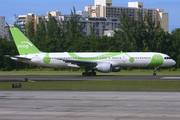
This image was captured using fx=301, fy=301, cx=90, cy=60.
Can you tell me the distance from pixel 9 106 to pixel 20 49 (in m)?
38.0

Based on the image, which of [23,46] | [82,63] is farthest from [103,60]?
[23,46]

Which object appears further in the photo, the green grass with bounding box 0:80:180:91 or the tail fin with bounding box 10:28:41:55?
the tail fin with bounding box 10:28:41:55

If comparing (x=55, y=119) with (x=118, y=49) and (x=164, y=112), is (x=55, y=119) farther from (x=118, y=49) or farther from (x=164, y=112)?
(x=118, y=49)

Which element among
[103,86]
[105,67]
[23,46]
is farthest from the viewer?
[23,46]

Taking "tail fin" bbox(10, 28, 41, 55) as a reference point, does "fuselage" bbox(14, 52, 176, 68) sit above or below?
below

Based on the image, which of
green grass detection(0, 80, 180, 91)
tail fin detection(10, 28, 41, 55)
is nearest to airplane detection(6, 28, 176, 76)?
tail fin detection(10, 28, 41, 55)

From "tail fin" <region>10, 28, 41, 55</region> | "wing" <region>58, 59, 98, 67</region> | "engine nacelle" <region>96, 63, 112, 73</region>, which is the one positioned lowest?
"engine nacelle" <region>96, 63, 112, 73</region>

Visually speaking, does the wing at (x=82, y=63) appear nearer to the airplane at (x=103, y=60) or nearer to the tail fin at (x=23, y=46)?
the airplane at (x=103, y=60)

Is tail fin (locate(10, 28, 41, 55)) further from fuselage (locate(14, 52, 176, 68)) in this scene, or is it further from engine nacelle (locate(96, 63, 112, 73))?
engine nacelle (locate(96, 63, 112, 73))

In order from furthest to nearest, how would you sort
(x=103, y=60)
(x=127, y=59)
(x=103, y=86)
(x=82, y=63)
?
(x=103, y=60), (x=127, y=59), (x=82, y=63), (x=103, y=86)

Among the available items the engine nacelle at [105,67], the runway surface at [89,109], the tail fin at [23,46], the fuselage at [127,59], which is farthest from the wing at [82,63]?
the runway surface at [89,109]

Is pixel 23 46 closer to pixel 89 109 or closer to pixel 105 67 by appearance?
pixel 105 67

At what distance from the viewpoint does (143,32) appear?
84.6 metres

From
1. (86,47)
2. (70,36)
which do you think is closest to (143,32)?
(86,47)
